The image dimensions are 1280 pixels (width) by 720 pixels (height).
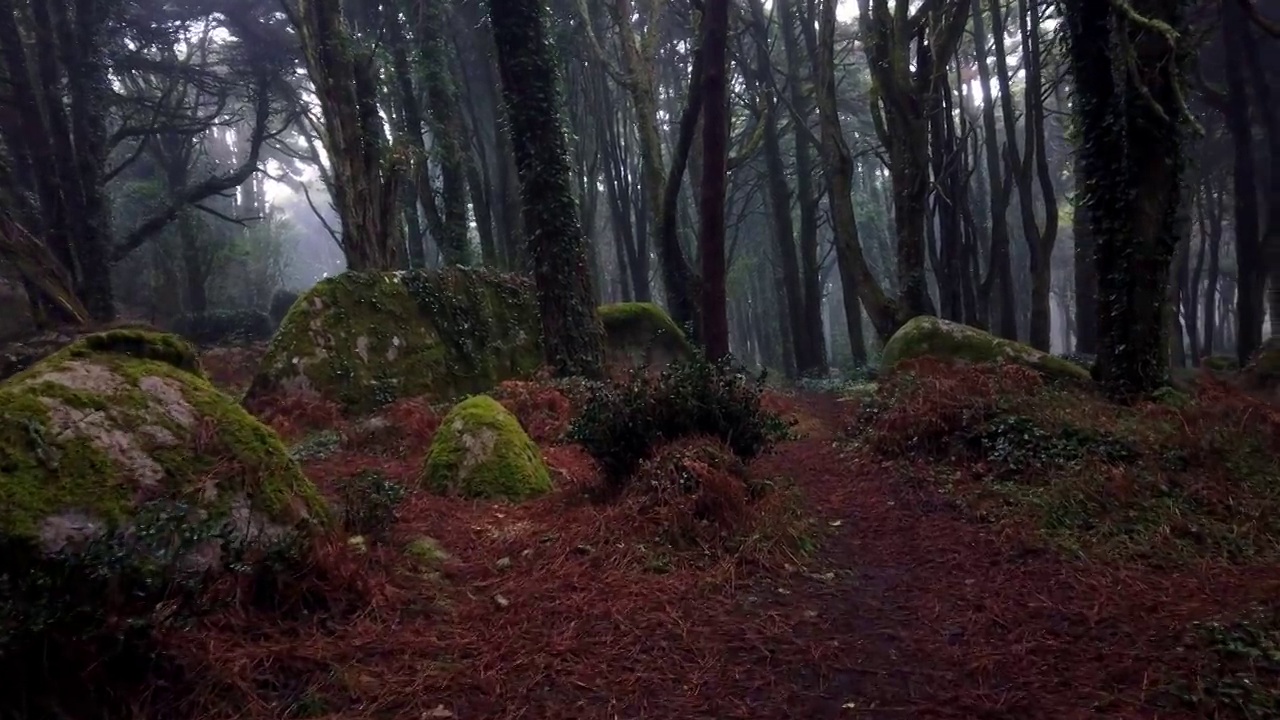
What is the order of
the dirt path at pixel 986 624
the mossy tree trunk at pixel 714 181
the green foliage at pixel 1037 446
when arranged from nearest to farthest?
the dirt path at pixel 986 624
the green foliage at pixel 1037 446
the mossy tree trunk at pixel 714 181

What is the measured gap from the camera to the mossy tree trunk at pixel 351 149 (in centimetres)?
1280

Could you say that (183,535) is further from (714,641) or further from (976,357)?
(976,357)

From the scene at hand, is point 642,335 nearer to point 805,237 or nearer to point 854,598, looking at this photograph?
point 805,237

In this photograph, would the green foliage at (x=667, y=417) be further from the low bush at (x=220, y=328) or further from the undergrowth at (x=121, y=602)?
the low bush at (x=220, y=328)

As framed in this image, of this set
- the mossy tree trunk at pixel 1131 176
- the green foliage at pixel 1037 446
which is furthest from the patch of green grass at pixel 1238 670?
the mossy tree trunk at pixel 1131 176

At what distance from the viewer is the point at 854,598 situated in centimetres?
443

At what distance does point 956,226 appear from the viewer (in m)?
16.6

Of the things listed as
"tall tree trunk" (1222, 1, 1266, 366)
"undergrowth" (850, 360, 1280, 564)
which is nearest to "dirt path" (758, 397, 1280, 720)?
"undergrowth" (850, 360, 1280, 564)

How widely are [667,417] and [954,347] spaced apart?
24.7 ft

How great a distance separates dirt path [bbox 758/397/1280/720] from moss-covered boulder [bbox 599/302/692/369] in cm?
913

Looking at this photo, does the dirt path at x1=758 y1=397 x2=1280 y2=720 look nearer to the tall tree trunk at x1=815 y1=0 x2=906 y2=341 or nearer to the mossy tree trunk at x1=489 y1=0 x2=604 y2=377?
the mossy tree trunk at x1=489 y1=0 x2=604 y2=377

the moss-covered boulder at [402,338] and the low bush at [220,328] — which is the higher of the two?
the low bush at [220,328]

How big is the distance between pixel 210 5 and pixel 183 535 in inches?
925

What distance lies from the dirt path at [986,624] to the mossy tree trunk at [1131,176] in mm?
3874
